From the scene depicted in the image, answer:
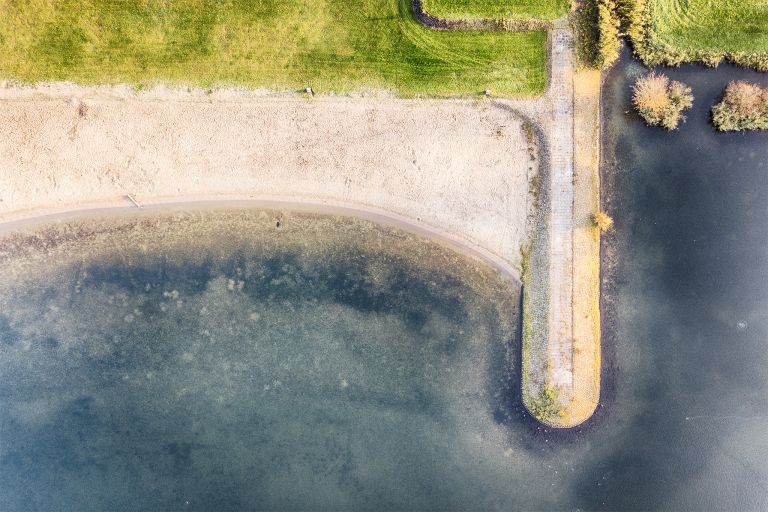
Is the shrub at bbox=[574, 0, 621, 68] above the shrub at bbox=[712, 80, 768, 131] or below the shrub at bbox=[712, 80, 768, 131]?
above

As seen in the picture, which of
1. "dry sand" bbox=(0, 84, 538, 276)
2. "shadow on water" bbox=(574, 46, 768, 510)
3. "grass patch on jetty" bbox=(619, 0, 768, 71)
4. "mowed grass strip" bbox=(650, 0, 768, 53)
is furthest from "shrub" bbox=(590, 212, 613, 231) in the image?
"mowed grass strip" bbox=(650, 0, 768, 53)

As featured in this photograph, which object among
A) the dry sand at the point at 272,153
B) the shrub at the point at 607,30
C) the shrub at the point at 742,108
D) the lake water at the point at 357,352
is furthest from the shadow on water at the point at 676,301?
the dry sand at the point at 272,153

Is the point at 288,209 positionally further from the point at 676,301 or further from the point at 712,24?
the point at 712,24

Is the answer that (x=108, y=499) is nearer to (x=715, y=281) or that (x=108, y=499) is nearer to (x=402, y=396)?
(x=402, y=396)

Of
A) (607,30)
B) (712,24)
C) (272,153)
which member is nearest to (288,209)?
(272,153)

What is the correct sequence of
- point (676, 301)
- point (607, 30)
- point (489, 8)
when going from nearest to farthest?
point (607, 30), point (489, 8), point (676, 301)

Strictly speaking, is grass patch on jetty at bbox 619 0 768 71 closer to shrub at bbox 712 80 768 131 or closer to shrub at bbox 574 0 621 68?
shrub at bbox 574 0 621 68

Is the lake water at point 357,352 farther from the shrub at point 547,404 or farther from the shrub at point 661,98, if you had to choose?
the shrub at point 547,404
